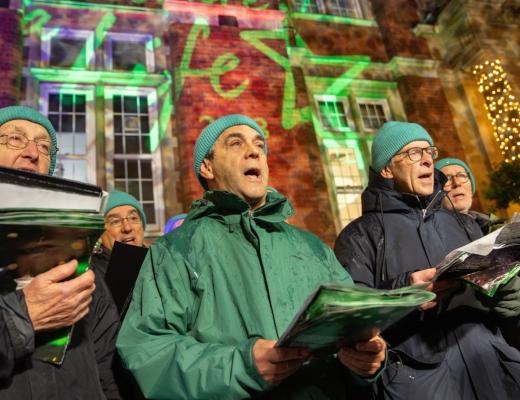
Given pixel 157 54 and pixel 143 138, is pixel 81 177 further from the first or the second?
pixel 157 54

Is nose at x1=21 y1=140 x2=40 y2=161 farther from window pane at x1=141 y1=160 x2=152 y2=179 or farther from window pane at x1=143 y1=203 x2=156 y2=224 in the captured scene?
window pane at x1=141 y1=160 x2=152 y2=179

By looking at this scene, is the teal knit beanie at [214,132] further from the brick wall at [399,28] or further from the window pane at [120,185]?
the brick wall at [399,28]

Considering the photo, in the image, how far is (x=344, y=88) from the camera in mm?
8289

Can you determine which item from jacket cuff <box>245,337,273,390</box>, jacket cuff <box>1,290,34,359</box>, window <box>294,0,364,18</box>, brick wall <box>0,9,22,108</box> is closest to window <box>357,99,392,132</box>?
window <box>294,0,364,18</box>

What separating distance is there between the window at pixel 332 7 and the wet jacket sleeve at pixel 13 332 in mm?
8692

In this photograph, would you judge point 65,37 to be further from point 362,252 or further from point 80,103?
point 362,252

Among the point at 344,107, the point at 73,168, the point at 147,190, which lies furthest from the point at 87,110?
the point at 344,107

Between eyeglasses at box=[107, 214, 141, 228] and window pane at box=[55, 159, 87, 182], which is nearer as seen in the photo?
eyeglasses at box=[107, 214, 141, 228]

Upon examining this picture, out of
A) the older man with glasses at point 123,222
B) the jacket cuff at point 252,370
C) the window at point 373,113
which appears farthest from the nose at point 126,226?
the window at point 373,113

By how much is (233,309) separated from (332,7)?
9100 millimetres

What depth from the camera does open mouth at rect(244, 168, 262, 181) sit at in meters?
1.90

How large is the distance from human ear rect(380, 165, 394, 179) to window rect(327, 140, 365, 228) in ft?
15.3

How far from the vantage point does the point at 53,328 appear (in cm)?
130

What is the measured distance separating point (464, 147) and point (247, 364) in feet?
27.1
